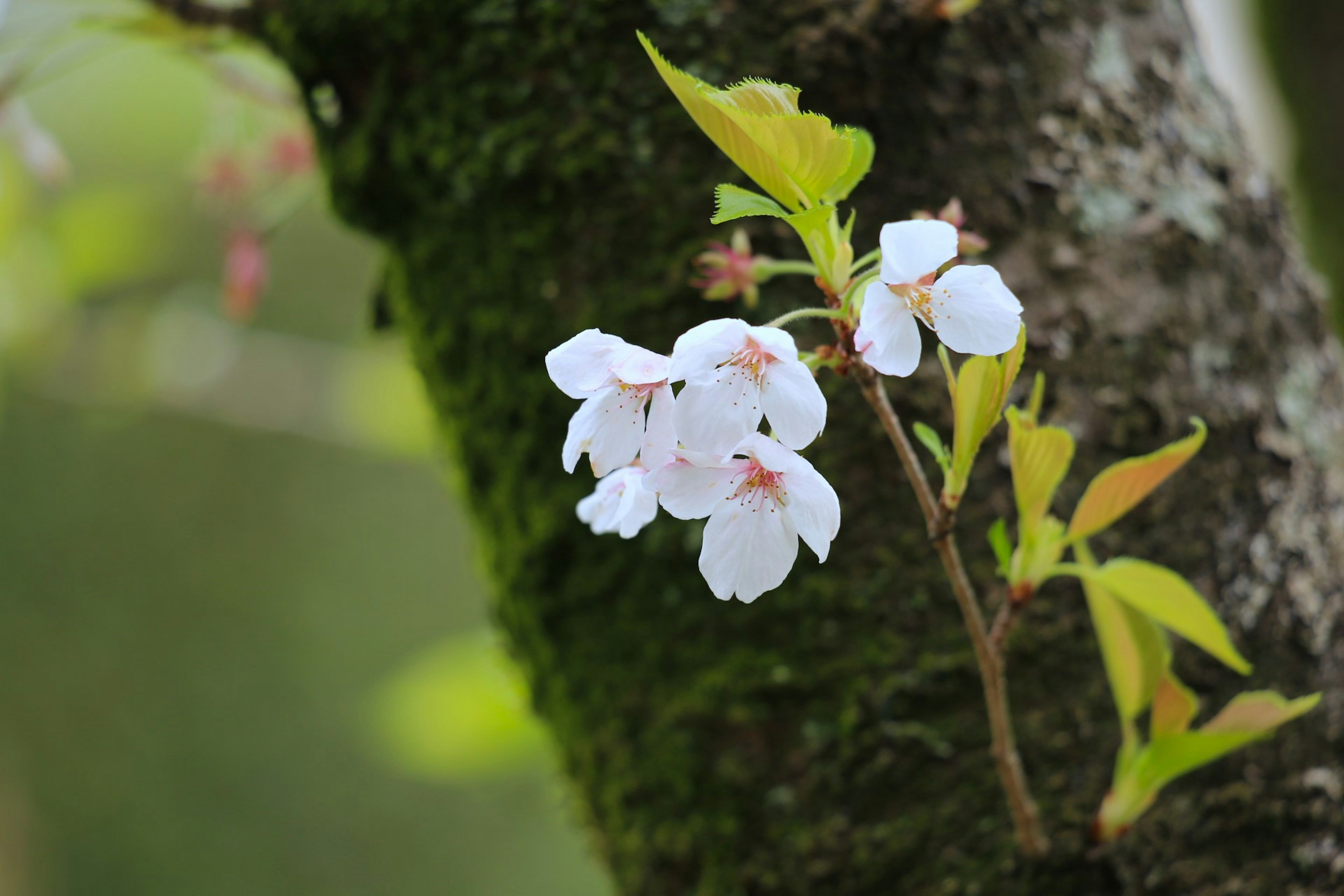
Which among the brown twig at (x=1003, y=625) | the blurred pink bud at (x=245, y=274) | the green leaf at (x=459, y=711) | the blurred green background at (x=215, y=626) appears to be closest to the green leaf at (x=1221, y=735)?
the brown twig at (x=1003, y=625)

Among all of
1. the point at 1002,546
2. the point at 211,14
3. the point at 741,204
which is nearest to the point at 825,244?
the point at 741,204

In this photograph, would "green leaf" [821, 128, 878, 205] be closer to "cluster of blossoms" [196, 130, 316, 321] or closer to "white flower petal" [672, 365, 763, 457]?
"white flower petal" [672, 365, 763, 457]

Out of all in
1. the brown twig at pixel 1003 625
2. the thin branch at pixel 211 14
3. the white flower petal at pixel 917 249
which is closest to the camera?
the white flower petal at pixel 917 249

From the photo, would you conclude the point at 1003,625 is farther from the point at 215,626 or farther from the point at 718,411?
the point at 215,626

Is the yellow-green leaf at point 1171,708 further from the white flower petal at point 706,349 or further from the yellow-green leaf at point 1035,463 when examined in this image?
the white flower petal at point 706,349

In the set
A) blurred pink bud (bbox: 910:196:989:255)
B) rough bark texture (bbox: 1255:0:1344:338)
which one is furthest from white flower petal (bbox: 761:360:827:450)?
rough bark texture (bbox: 1255:0:1344:338)
